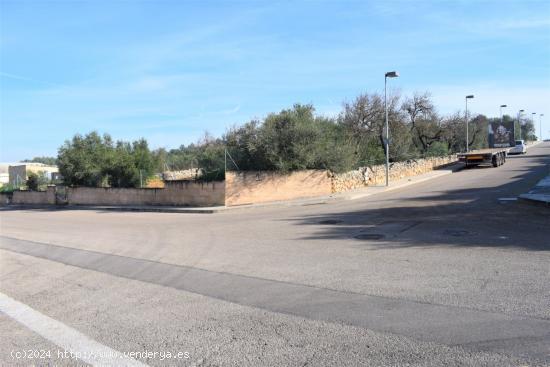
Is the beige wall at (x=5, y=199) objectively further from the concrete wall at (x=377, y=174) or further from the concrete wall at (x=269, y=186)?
the concrete wall at (x=377, y=174)

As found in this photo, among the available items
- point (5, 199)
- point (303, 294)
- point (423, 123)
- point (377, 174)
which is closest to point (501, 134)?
point (423, 123)

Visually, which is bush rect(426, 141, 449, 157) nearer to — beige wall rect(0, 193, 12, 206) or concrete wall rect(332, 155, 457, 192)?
concrete wall rect(332, 155, 457, 192)

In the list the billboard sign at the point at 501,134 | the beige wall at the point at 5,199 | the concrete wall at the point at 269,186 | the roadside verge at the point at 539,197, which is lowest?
the beige wall at the point at 5,199

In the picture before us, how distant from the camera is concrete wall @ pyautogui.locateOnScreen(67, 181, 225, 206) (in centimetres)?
2523

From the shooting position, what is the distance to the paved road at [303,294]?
4980 mm

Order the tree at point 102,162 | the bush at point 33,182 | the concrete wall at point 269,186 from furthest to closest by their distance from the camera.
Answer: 1. the bush at point 33,182
2. the tree at point 102,162
3. the concrete wall at point 269,186

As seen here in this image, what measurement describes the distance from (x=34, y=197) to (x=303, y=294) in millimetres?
39638

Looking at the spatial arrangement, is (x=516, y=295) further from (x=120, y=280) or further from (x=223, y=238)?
(x=223, y=238)

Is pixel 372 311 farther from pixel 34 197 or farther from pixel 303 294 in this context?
pixel 34 197

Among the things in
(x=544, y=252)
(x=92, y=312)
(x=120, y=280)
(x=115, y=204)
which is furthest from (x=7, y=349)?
(x=115, y=204)

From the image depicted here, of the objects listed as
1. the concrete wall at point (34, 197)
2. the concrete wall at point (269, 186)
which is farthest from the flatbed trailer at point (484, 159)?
the concrete wall at point (34, 197)

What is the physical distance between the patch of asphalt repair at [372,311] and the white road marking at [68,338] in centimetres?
203

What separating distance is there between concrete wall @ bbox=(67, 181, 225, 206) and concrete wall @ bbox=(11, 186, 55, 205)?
4.20 meters

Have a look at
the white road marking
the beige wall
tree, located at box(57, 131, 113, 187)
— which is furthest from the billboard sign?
the white road marking
